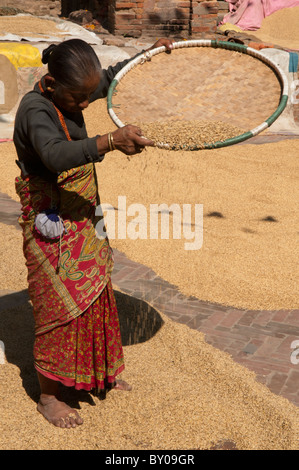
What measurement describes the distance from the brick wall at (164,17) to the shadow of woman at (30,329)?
8481mm

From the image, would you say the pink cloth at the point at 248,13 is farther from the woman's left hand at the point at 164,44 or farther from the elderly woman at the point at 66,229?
the elderly woman at the point at 66,229

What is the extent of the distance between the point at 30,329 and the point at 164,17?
30.5 feet

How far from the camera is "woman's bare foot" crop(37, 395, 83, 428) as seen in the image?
10.3 feet

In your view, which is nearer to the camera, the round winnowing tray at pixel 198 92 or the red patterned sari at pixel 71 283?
the red patterned sari at pixel 71 283

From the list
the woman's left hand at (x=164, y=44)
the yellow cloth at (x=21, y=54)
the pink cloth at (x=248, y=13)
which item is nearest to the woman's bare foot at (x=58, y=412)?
the woman's left hand at (x=164, y=44)

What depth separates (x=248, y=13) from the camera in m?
15.1

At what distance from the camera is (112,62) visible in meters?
10.5

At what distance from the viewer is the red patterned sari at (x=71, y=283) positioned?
286 centimetres

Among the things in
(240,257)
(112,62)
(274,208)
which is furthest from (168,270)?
(112,62)

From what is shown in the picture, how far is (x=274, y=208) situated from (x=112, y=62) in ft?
16.5

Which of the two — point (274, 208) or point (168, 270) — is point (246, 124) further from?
point (274, 208)

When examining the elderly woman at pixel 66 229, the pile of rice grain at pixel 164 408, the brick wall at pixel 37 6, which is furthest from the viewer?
the brick wall at pixel 37 6

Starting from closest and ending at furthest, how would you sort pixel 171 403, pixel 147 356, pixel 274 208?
pixel 171 403 < pixel 147 356 < pixel 274 208

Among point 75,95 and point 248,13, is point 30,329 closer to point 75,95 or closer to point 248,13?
point 75,95
